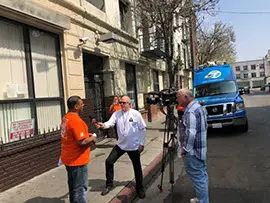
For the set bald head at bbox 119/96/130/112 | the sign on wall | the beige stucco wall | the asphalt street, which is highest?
the beige stucco wall

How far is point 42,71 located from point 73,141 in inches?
150

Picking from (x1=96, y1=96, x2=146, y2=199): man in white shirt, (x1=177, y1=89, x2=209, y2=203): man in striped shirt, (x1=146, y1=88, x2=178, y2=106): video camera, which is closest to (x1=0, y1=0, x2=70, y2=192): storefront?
(x1=96, y1=96, x2=146, y2=199): man in white shirt

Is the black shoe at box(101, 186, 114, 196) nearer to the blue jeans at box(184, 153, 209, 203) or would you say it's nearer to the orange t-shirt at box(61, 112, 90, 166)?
the orange t-shirt at box(61, 112, 90, 166)

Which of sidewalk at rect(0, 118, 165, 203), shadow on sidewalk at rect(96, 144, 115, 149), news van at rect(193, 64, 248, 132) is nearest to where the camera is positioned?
sidewalk at rect(0, 118, 165, 203)

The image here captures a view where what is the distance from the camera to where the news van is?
9.62 meters

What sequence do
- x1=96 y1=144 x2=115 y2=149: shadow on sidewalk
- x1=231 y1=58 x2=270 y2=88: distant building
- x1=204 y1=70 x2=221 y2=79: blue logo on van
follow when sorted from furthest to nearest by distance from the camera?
x1=231 y1=58 x2=270 y2=88: distant building < x1=204 y1=70 x2=221 y2=79: blue logo on van < x1=96 y1=144 x2=115 y2=149: shadow on sidewalk

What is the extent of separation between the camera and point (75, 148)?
141 inches

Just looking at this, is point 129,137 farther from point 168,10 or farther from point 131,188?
point 168,10

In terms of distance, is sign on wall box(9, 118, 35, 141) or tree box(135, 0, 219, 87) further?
tree box(135, 0, 219, 87)

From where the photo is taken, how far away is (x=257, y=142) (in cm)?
842

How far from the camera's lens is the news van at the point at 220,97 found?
31.6 feet

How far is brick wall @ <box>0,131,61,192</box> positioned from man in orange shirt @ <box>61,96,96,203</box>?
218cm

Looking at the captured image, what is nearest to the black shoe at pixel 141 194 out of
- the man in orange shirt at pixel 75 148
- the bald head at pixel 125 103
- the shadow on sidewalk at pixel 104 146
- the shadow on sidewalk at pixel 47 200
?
the shadow on sidewalk at pixel 47 200

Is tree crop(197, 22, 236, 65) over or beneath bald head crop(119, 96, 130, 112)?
over
